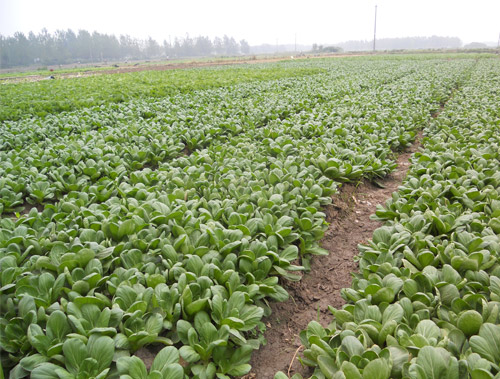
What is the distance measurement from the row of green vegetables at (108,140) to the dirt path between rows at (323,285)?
10.0ft

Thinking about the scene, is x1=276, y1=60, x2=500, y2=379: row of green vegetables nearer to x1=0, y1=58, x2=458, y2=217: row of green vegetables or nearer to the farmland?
A: the farmland

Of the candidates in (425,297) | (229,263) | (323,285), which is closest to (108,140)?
(229,263)

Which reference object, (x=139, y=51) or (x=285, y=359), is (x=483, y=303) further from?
(x=139, y=51)

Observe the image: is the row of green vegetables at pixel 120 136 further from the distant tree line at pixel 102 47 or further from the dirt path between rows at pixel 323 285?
the distant tree line at pixel 102 47

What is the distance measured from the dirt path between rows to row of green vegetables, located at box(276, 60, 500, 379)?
305 mm

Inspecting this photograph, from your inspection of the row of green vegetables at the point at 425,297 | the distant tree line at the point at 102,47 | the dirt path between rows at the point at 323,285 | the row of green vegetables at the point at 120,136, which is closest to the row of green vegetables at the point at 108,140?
the row of green vegetables at the point at 120,136

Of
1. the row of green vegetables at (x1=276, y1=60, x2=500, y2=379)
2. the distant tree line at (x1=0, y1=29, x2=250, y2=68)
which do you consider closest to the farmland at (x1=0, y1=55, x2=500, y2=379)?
the row of green vegetables at (x1=276, y1=60, x2=500, y2=379)

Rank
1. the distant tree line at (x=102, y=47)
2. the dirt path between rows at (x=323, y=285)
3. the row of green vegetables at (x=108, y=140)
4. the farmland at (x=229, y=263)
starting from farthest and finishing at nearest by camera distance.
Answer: the distant tree line at (x=102, y=47), the row of green vegetables at (x=108, y=140), the dirt path between rows at (x=323, y=285), the farmland at (x=229, y=263)

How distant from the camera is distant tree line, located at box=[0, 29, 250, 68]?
7536 cm

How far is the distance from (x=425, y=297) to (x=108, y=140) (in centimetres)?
628

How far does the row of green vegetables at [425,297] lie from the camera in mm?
1897

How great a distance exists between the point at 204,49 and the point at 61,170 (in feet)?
516

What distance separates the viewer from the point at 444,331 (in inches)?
85.4

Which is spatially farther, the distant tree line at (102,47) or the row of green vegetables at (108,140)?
the distant tree line at (102,47)
